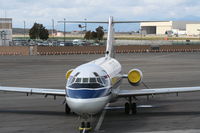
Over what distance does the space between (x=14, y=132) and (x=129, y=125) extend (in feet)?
15.4

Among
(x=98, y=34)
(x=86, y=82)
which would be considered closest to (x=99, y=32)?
(x=98, y=34)

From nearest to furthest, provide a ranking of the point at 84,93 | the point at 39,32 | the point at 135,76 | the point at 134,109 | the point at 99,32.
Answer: the point at 84,93
the point at 134,109
the point at 135,76
the point at 39,32
the point at 99,32

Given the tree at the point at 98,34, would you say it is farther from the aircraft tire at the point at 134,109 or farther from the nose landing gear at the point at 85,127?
the nose landing gear at the point at 85,127

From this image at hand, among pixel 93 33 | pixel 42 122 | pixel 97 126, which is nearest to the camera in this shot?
pixel 97 126

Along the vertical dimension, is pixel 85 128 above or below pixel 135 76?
below

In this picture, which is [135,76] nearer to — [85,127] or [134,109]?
[134,109]

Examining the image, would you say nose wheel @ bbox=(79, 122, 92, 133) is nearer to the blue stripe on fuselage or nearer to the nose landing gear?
the nose landing gear

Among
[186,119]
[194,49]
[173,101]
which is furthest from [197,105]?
[194,49]

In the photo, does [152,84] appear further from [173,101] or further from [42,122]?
[42,122]

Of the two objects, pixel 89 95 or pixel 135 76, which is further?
pixel 135 76

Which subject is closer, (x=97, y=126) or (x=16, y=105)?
(x=97, y=126)

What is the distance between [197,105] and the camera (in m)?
22.6

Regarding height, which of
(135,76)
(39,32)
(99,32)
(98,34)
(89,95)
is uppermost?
(99,32)

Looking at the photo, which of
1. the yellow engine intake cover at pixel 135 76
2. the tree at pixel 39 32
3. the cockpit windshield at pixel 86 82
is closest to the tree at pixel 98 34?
the tree at pixel 39 32
